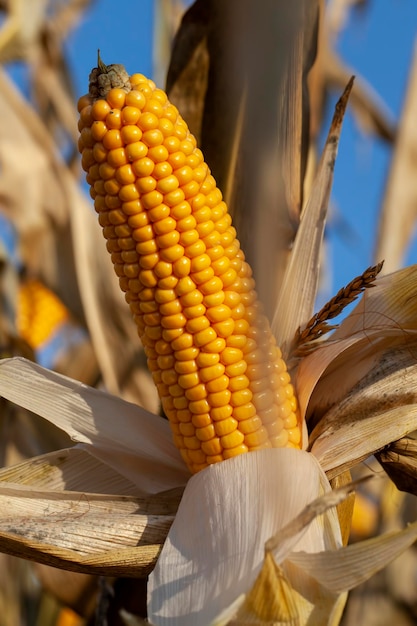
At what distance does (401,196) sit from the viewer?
2.17 m

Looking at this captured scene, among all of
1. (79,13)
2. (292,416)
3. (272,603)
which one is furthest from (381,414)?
(79,13)

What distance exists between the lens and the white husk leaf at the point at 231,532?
0.86 meters

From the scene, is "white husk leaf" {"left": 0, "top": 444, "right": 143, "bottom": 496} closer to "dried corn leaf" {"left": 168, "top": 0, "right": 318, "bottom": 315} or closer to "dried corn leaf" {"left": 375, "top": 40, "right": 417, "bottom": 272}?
"dried corn leaf" {"left": 168, "top": 0, "right": 318, "bottom": 315}

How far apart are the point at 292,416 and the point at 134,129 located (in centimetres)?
44

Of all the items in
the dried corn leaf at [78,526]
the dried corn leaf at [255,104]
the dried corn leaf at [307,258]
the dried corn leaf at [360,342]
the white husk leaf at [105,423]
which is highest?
the dried corn leaf at [255,104]

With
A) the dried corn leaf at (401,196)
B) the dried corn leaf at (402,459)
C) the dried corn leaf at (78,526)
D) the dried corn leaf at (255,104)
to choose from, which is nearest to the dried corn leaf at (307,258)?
the dried corn leaf at (255,104)

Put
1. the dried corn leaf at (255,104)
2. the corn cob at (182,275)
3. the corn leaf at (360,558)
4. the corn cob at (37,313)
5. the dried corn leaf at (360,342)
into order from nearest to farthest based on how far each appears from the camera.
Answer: the dried corn leaf at (255,104) → the corn leaf at (360,558) → the corn cob at (182,275) → the dried corn leaf at (360,342) → the corn cob at (37,313)

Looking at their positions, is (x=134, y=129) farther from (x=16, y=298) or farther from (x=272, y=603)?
(x=16, y=298)

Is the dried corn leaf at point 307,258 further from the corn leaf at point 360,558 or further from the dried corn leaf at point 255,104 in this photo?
the corn leaf at point 360,558

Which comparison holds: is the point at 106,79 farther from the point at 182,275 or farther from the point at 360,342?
the point at 360,342

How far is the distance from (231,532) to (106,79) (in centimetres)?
58

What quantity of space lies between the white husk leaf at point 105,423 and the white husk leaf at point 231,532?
0.15 meters

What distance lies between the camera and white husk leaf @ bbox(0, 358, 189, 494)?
109 centimetres

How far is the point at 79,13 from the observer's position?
361cm
